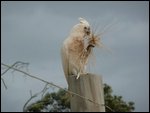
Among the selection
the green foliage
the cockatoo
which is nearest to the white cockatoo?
the cockatoo

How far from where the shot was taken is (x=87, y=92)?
3854mm

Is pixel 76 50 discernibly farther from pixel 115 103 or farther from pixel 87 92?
pixel 115 103

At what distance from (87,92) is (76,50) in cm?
65

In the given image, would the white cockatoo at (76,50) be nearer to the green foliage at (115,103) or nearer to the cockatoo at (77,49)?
the cockatoo at (77,49)

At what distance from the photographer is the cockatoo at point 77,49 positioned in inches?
165

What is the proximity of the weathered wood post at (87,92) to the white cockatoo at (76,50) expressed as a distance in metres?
0.14

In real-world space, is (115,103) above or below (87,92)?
above

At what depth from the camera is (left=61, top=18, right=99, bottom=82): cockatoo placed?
419 cm

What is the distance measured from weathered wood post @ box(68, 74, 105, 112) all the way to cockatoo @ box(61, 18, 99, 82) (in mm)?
121

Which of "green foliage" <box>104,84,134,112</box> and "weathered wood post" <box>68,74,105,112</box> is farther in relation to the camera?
"green foliage" <box>104,84,134,112</box>

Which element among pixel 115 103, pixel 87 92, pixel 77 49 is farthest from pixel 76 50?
pixel 115 103

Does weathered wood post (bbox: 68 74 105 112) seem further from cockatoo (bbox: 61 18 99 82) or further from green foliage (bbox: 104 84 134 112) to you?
green foliage (bbox: 104 84 134 112)

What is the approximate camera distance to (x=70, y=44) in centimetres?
452

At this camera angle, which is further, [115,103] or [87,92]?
[115,103]
